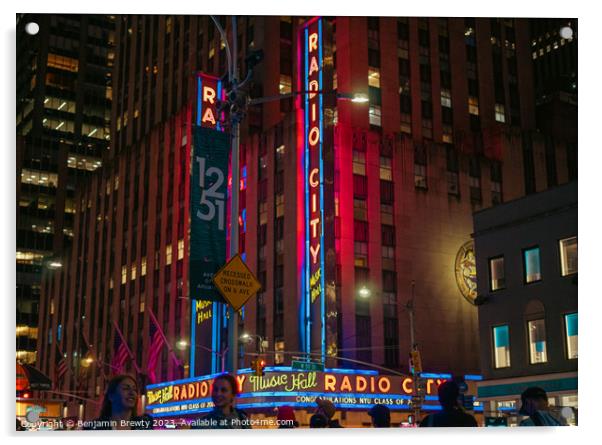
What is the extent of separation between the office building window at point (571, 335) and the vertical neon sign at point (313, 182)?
2454 centimetres

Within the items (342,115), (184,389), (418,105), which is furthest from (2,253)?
(418,105)

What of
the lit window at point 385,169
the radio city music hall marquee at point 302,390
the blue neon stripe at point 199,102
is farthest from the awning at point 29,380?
the lit window at point 385,169

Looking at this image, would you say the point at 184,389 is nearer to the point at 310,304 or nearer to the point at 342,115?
the point at 310,304

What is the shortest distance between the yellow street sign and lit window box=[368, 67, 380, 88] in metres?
40.1

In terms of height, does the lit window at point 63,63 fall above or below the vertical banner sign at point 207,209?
above

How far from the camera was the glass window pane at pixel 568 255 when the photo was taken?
24.6 m

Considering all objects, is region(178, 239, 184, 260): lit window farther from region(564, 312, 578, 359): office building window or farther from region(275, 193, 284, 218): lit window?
region(564, 312, 578, 359): office building window

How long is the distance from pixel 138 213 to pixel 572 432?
58077 mm

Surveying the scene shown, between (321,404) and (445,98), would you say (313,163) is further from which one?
(321,404)

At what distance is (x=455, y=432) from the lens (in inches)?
586

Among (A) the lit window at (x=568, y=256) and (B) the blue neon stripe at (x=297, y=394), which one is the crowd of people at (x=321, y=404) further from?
(B) the blue neon stripe at (x=297, y=394)

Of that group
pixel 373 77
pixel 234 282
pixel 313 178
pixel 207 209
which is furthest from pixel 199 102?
pixel 234 282

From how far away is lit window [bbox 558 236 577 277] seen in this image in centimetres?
2458

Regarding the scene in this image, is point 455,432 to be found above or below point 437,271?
below
